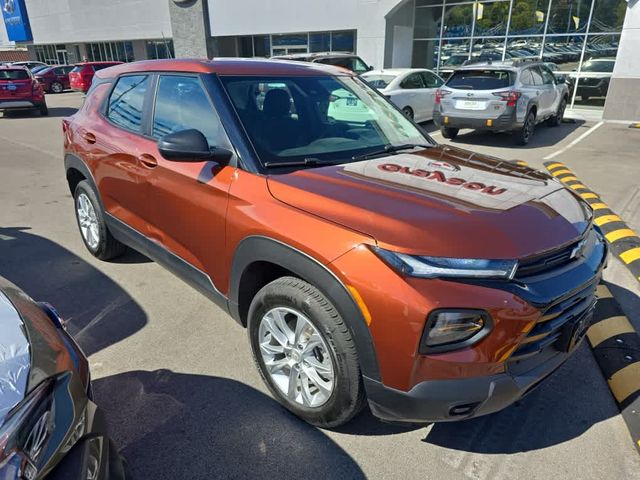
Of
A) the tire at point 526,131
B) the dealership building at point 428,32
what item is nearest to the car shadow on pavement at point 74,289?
the tire at point 526,131

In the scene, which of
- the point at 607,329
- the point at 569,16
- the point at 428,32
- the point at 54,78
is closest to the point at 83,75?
the point at 54,78

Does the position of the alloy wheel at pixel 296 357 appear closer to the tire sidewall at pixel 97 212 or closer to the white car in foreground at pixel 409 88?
the tire sidewall at pixel 97 212

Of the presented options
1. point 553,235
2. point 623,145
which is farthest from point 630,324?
point 623,145

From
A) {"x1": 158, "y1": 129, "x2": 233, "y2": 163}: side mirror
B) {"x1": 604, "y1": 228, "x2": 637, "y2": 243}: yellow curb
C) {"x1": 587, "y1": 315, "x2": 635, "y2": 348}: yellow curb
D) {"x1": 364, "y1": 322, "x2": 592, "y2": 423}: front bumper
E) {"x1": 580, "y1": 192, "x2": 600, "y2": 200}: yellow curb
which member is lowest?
{"x1": 580, "y1": 192, "x2": 600, "y2": 200}: yellow curb

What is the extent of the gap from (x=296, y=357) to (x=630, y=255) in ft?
12.5

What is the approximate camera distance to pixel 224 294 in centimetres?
287

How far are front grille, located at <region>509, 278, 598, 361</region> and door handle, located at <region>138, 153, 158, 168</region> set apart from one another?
249cm

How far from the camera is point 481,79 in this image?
33.7ft

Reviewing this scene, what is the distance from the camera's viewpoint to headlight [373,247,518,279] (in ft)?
6.30

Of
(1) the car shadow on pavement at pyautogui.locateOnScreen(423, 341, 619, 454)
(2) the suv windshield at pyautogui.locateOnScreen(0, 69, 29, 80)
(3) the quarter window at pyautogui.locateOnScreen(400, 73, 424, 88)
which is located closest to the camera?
(1) the car shadow on pavement at pyautogui.locateOnScreen(423, 341, 619, 454)

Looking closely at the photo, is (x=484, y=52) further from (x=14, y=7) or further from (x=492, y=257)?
(x=14, y=7)

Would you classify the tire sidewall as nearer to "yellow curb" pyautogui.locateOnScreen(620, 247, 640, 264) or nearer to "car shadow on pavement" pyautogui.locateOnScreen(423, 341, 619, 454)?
"car shadow on pavement" pyautogui.locateOnScreen(423, 341, 619, 454)

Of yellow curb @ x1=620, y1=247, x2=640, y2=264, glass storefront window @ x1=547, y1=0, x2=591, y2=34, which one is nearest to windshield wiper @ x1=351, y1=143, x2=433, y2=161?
yellow curb @ x1=620, y1=247, x2=640, y2=264

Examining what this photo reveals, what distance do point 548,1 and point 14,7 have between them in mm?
41253
